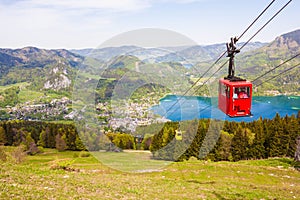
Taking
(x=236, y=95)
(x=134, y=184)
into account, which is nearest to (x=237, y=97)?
(x=236, y=95)

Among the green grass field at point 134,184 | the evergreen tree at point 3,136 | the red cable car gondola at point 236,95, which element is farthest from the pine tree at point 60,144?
the red cable car gondola at point 236,95

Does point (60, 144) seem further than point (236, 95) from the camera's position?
Yes

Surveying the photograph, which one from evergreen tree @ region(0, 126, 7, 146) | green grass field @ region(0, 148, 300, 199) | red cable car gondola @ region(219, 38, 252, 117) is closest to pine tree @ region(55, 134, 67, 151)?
evergreen tree @ region(0, 126, 7, 146)

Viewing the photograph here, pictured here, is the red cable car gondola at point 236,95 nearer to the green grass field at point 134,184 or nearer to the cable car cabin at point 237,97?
the cable car cabin at point 237,97

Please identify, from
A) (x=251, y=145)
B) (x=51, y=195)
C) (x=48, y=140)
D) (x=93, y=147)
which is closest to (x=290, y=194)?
(x=93, y=147)

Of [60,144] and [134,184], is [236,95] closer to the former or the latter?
[134,184]

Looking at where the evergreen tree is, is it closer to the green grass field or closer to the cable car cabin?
the green grass field

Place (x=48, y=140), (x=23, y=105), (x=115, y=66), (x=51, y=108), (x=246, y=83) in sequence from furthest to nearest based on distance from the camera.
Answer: (x=23, y=105) → (x=51, y=108) → (x=48, y=140) → (x=115, y=66) → (x=246, y=83)

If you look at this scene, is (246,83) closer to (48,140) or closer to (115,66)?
(115,66)
